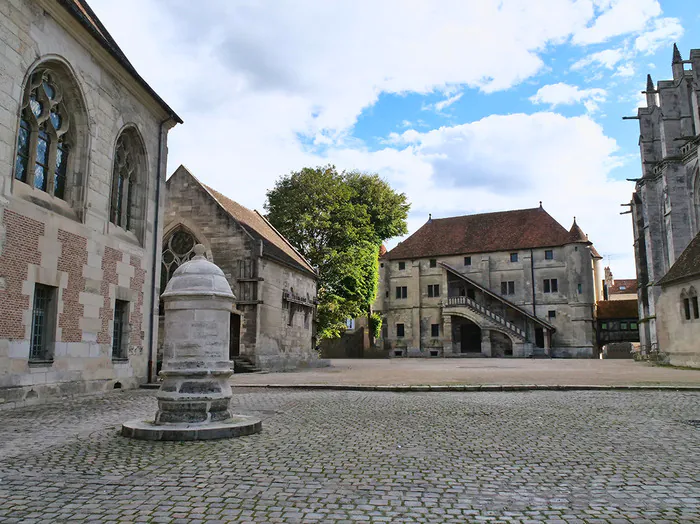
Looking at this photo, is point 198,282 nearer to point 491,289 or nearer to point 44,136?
point 44,136

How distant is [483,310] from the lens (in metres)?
50.5

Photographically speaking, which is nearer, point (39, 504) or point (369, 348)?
point (39, 504)

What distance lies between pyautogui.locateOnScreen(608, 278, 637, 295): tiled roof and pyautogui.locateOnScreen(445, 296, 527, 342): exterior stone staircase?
3986 cm

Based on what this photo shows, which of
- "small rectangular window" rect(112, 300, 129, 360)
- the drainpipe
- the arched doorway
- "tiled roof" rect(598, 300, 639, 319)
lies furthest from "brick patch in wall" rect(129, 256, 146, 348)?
"tiled roof" rect(598, 300, 639, 319)

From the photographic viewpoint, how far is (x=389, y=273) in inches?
2253

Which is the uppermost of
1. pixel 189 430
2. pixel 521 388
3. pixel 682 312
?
pixel 682 312

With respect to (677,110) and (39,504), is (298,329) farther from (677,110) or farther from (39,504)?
(677,110)

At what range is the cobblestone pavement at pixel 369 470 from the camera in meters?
4.10

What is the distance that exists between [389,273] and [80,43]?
4582 centimetres

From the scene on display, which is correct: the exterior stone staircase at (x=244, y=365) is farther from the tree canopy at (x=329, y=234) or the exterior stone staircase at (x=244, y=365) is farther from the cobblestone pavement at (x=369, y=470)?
the cobblestone pavement at (x=369, y=470)

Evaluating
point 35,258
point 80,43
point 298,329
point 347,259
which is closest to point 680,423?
point 35,258

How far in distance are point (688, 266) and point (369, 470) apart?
2603cm

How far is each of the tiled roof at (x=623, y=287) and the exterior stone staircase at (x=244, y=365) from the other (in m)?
73.5

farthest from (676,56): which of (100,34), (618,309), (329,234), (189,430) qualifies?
(189,430)
